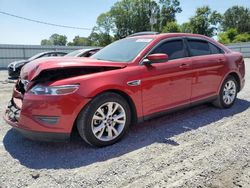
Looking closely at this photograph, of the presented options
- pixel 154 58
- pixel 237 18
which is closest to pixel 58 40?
pixel 237 18

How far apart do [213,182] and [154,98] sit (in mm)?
1683

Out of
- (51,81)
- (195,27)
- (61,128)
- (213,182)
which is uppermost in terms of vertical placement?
(195,27)

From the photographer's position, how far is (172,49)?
460 cm

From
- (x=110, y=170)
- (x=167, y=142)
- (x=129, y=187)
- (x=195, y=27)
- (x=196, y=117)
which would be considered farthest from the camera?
(x=195, y=27)

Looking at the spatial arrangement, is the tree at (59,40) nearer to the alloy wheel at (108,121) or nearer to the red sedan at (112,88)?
the red sedan at (112,88)

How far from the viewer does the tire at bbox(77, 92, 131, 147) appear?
344 centimetres

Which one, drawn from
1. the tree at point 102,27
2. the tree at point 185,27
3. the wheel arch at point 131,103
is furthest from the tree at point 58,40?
the wheel arch at point 131,103

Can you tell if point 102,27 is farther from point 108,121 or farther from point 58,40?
point 108,121

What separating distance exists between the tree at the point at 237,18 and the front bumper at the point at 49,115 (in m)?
81.8

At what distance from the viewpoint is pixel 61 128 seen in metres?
3.34

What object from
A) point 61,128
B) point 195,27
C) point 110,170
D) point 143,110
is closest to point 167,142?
point 143,110

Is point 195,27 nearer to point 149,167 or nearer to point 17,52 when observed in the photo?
point 17,52

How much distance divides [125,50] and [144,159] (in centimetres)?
198

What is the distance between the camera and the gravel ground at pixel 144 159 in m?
2.79
